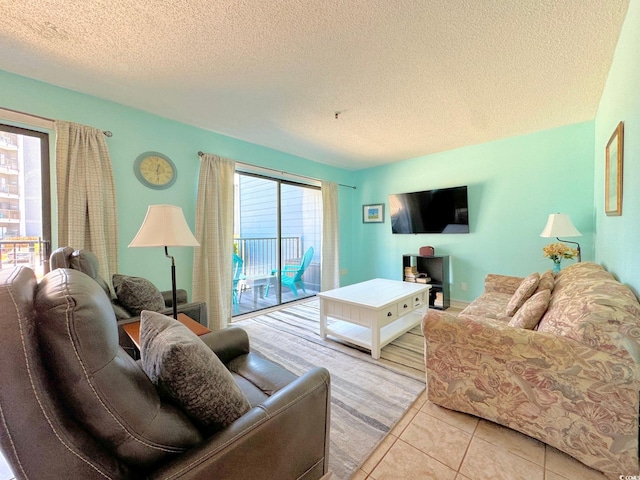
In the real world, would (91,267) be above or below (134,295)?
above

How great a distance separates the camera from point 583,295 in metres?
1.40

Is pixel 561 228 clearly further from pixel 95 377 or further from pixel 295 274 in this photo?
pixel 95 377

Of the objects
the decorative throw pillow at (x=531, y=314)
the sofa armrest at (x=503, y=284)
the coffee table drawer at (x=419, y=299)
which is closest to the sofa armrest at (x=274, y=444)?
the decorative throw pillow at (x=531, y=314)

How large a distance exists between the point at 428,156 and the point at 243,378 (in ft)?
13.2

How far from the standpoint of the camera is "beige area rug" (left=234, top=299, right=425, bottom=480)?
1.45 m

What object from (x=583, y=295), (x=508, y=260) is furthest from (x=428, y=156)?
(x=583, y=295)

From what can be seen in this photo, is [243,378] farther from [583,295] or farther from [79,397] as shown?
[583,295]

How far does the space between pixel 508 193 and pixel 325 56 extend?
3016 millimetres

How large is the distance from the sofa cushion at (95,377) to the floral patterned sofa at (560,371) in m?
1.48

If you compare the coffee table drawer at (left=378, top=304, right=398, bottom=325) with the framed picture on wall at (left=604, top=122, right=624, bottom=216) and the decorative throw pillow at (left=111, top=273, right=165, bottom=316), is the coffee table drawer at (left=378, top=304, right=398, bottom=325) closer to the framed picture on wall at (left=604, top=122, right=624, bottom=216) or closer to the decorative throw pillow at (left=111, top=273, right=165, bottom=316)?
the framed picture on wall at (left=604, top=122, right=624, bottom=216)

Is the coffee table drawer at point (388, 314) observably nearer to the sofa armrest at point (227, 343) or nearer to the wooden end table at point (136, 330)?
the sofa armrest at point (227, 343)

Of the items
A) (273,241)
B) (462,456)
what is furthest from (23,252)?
(462,456)

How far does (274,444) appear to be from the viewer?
0.87m

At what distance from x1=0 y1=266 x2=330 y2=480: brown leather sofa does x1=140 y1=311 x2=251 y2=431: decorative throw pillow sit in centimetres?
3
